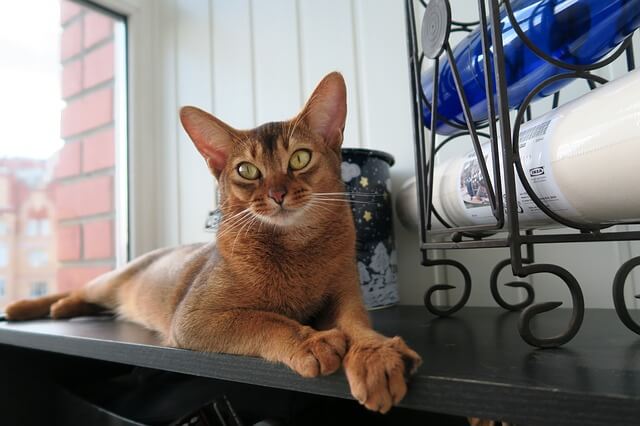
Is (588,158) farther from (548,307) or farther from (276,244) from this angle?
(276,244)

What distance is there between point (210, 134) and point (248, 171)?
9 cm

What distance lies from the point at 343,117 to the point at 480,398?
1.38ft

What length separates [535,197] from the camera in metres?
0.44

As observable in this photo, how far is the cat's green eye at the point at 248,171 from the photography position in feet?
1.98

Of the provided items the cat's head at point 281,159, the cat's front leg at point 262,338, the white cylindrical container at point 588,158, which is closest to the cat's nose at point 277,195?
the cat's head at point 281,159

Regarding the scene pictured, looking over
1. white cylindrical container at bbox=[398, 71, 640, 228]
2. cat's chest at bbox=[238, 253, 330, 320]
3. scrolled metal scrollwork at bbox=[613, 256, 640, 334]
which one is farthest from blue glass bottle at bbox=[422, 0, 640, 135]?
cat's chest at bbox=[238, 253, 330, 320]

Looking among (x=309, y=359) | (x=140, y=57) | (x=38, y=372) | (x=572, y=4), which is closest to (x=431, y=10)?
(x=572, y=4)

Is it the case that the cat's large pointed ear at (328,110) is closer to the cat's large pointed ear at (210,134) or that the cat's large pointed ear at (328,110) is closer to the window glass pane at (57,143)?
the cat's large pointed ear at (210,134)

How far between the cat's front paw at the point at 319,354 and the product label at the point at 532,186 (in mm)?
241

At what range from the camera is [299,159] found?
605 mm

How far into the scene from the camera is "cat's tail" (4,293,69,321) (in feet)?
2.90

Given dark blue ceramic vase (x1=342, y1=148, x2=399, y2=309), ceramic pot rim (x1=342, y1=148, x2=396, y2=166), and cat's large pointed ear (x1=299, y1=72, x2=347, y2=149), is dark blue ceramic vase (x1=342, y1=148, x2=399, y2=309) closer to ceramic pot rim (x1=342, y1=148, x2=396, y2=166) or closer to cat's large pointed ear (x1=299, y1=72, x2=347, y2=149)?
ceramic pot rim (x1=342, y1=148, x2=396, y2=166)

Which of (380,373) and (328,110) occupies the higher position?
(328,110)

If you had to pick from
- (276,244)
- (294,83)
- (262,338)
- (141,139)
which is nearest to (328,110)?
(276,244)
